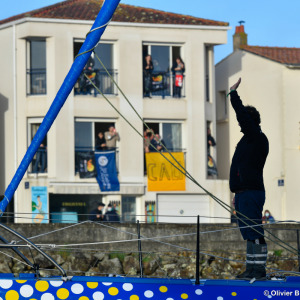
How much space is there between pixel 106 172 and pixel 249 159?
69.3 feet

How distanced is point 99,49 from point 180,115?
386 cm

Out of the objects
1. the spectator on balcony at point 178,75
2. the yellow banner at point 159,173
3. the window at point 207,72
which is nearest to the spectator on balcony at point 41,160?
the yellow banner at point 159,173

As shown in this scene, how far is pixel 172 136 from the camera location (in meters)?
33.0

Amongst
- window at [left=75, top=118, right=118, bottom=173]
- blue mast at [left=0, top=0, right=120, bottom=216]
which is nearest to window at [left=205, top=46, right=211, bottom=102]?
window at [left=75, top=118, right=118, bottom=173]

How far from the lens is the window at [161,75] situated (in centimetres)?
3291

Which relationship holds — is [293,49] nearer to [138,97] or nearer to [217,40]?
[217,40]

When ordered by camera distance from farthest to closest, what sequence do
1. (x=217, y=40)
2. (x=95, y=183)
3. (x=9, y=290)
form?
1. (x=217, y=40)
2. (x=95, y=183)
3. (x=9, y=290)

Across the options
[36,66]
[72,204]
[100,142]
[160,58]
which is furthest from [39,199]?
[160,58]

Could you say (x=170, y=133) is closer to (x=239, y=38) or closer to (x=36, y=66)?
(x=36, y=66)

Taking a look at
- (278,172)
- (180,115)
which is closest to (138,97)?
(180,115)

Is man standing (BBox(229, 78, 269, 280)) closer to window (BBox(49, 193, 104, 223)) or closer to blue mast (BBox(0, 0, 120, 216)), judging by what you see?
blue mast (BBox(0, 0, 120, 216))

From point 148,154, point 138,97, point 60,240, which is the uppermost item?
point 138,97

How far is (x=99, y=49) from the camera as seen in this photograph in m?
32.3

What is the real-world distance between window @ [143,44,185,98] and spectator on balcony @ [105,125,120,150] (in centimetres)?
202
